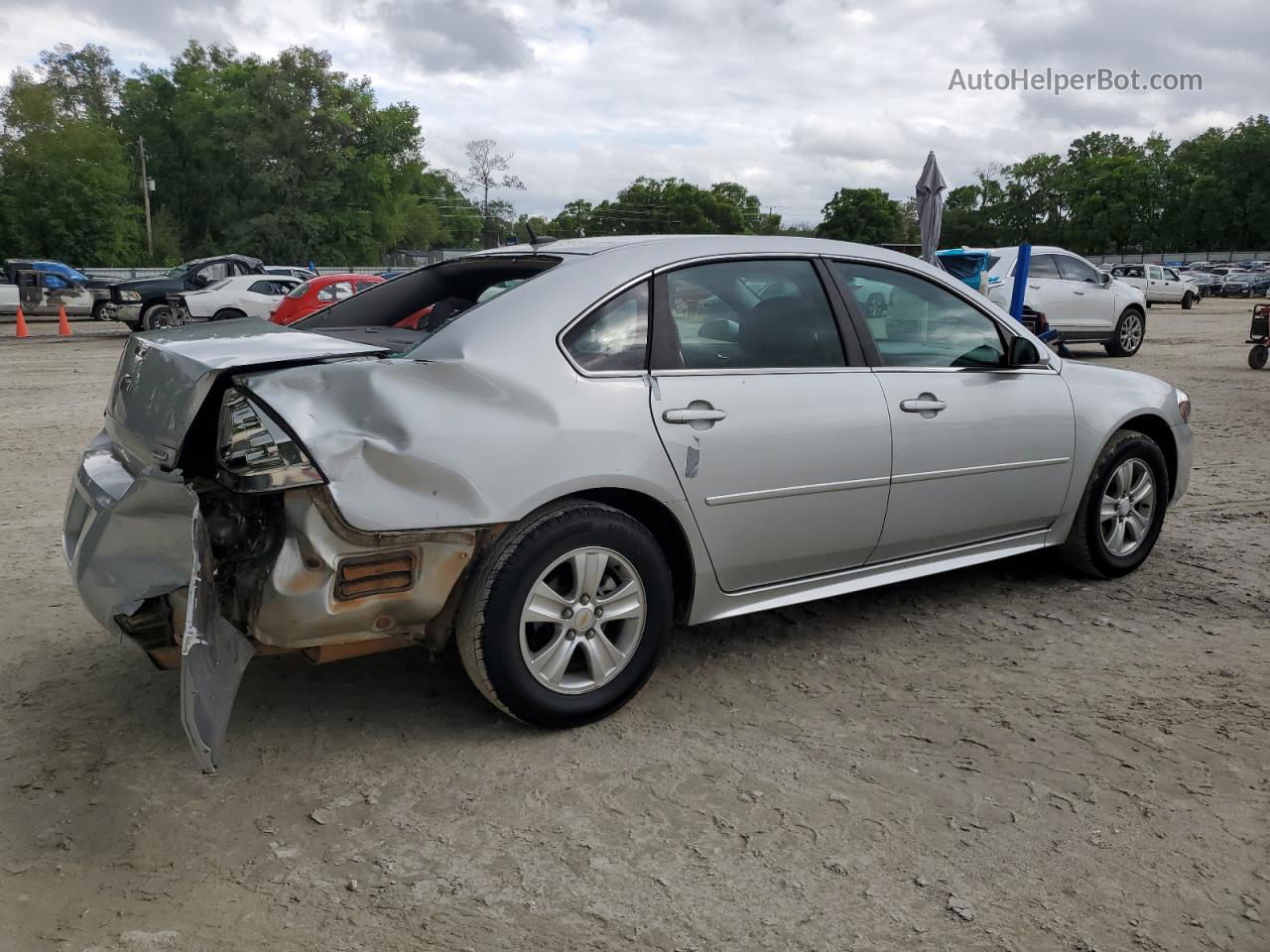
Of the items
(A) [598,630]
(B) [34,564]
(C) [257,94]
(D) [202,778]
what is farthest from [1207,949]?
(C) [257,94]

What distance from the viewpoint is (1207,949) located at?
7.56ft

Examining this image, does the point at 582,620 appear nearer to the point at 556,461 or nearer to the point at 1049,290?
the point at 556,461

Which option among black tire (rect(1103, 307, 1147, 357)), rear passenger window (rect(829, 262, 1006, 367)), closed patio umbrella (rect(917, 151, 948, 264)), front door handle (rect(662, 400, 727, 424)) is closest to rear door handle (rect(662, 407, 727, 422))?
front door handle (rect(662, 400, 727, 424))

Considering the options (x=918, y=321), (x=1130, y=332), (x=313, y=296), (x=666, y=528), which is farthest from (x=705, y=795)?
(x=1130, y=332)

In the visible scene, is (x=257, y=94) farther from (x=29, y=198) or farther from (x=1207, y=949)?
(x=1207, y=949)

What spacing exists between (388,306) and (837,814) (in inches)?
106

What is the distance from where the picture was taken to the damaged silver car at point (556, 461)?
9.37 feet

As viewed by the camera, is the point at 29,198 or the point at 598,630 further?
the point at 29,198

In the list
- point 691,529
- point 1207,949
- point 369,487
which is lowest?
point 1207,949

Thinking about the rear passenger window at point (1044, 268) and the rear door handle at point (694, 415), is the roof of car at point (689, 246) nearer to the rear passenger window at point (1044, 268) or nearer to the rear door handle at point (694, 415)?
the rear door handle at point (694, 415)

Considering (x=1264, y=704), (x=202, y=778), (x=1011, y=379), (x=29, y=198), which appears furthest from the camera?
(x=29, y=198)

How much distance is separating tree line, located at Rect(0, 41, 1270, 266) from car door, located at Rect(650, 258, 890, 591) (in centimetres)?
3054

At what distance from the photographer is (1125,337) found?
56.6 ft

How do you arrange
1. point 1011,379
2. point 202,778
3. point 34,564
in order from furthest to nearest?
1. point 34,564
2. point 1011,379
3. point 202,778
